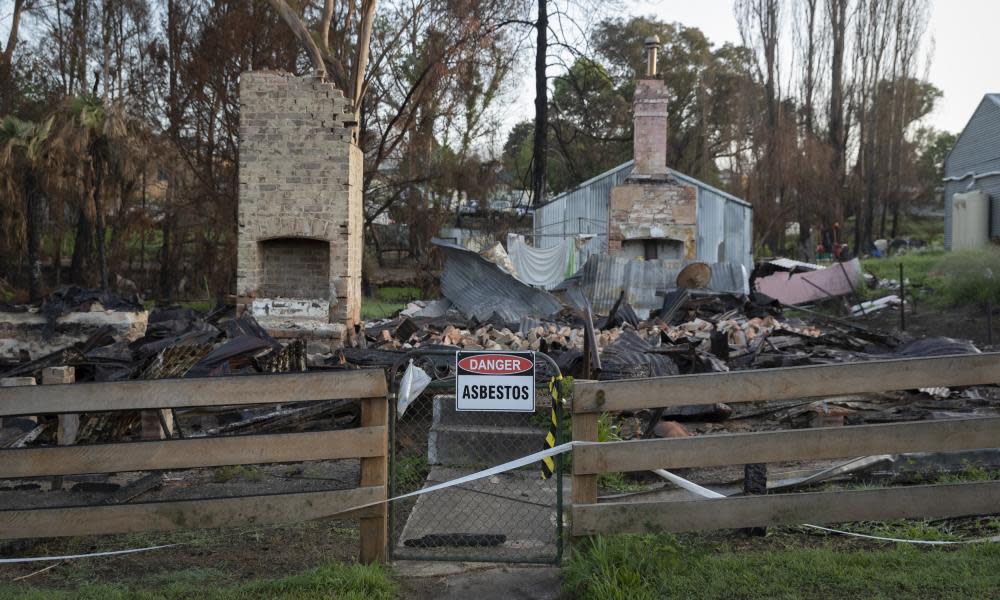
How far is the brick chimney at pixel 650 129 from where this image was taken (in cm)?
2491

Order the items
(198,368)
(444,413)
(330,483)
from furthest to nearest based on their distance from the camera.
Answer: (198,368) < (444,413) < (330,483)

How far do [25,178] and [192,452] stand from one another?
2321 cm

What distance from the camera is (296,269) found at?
16156 millimetres

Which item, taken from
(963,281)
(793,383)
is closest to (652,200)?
(963,281)

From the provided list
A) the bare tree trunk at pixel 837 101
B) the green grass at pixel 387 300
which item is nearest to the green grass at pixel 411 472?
the green grass at pixel 387 300

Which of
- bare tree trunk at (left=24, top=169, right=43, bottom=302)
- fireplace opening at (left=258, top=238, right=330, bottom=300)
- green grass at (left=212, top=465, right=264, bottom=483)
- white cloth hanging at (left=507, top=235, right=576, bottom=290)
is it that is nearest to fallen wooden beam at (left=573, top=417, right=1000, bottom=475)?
green grass at (left=212, top=465, right=264, bottom=483)

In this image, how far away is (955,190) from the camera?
3412 cm

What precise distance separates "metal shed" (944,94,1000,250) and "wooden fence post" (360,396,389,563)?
30219mm

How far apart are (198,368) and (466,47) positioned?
19.1 meters

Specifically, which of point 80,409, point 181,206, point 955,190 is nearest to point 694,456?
point 80,409

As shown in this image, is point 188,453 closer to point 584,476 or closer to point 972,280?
point 584,476

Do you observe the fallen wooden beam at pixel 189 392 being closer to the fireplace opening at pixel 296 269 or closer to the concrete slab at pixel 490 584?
the concrete slab at pixel 490 584

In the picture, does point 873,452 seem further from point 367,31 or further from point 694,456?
point 367,31

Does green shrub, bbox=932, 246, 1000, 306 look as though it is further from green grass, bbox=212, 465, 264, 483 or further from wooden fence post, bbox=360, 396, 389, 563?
wooden fence post, bbox=360, 396, 389, 563
